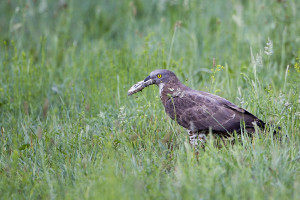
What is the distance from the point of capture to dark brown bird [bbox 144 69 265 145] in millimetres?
4461

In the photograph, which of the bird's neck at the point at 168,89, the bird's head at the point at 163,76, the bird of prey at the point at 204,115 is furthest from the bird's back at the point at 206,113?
the bird's head at the point at 163,76

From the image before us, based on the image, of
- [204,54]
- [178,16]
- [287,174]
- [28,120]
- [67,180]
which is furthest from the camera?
[178,16]

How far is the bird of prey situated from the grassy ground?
19 centimetres

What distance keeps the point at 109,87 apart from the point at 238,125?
7.57 feet

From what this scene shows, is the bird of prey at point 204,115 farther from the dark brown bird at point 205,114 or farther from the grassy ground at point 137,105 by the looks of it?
the grassy ground at point 137,105

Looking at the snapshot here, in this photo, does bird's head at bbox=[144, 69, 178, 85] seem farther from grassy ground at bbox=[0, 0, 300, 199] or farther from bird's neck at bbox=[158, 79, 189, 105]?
grassy ground at bbox=[0, 0, 300, 199]

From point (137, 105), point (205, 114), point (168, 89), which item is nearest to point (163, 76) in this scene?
point (168, 89)

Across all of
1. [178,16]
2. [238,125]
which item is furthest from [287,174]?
[178,16]

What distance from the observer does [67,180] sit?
3809 mm

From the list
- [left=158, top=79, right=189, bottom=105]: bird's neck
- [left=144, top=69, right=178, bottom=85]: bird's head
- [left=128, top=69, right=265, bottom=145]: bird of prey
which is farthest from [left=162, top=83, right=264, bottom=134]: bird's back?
[left=144, top=69, right=178, bottom=85]: bird's head

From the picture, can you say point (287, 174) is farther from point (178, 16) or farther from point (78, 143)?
point (178, 16)

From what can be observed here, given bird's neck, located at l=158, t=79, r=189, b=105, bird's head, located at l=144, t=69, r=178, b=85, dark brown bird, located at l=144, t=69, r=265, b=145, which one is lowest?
dark brown bird, located at l=144, t=69, r=265, b=145

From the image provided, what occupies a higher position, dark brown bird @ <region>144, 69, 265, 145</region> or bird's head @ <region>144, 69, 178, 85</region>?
bird's head @ <region>144, 69, 178, 85</region>

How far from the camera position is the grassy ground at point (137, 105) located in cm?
347
